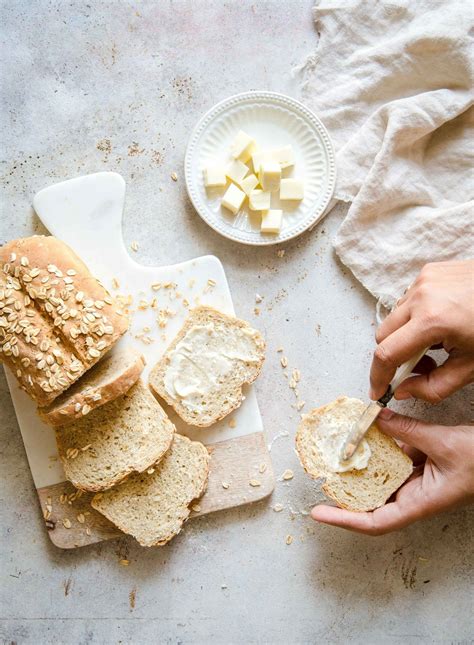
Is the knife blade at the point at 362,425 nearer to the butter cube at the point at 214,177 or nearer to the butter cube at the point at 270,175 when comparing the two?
the butter cube at the point at 270,175

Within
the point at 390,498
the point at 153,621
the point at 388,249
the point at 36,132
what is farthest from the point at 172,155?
the point at 153,621

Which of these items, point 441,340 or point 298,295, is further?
point 298,295

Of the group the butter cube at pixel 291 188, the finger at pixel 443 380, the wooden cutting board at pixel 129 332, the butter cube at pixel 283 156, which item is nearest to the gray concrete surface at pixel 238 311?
the wooden cutting board at pixel 129 332

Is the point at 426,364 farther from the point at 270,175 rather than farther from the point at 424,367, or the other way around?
the point at 270,175

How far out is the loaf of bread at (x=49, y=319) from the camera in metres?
2.55

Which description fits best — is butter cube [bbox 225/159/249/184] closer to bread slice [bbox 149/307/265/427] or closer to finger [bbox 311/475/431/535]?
bread slice [bbox 149/307/265/427]

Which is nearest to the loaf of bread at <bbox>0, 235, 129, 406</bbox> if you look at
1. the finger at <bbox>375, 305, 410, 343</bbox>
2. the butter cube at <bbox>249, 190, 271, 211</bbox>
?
the butter cube at <bbox>249, 190, 271, 211</bbox>

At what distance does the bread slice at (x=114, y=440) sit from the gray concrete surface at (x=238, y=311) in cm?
37

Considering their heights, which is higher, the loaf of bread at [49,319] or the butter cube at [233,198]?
the butter cube at [233,198]

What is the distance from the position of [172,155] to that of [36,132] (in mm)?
633

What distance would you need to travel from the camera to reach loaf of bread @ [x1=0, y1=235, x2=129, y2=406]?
2.55 metres

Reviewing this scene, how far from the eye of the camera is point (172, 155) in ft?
9.84

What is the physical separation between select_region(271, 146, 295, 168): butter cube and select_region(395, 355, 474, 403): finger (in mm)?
1094

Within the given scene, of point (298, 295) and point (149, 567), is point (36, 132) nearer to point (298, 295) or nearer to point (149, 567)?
point (298, 295)
